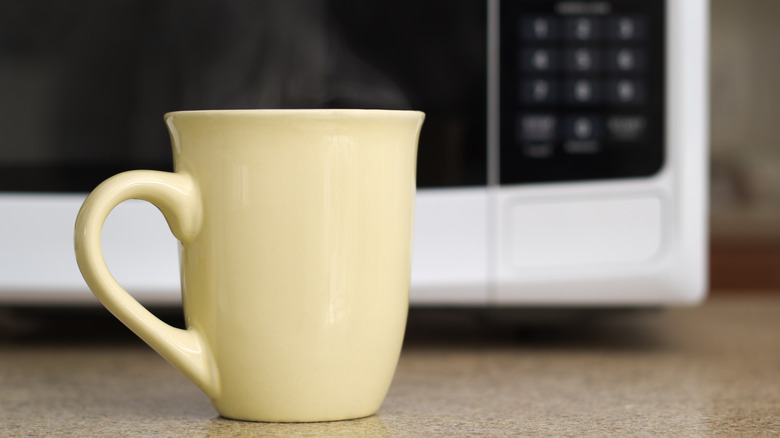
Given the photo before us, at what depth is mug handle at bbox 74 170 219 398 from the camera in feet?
0.97

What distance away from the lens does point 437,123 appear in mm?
489

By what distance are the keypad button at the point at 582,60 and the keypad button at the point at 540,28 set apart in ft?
0.05

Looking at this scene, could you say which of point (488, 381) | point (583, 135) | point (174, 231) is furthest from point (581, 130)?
point (174, 231)

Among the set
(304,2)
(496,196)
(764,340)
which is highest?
(304,2)

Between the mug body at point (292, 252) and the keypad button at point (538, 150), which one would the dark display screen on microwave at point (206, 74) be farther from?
the mug body at point (292, 252)

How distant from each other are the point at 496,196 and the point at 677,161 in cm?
11

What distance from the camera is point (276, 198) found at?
304 mm

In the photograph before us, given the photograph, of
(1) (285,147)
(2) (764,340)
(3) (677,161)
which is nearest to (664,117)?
(3) (677,161)

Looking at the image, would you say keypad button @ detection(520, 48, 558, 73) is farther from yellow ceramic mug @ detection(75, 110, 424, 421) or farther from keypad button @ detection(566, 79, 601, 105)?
yellow ceramic mug @ detection(75, 110, 424, 421)

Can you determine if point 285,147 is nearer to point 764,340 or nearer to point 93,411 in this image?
point 93,411

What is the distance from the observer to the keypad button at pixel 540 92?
498 millimetres

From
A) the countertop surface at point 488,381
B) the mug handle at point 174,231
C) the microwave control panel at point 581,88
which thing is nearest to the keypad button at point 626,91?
the microwave control panel at point 581,88

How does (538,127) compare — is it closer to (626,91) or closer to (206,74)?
(626,91)

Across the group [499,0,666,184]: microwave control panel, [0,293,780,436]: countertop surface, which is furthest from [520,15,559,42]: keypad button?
[0,293,780,436]: countertop surface
